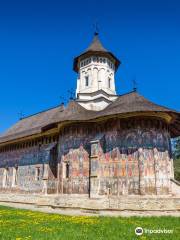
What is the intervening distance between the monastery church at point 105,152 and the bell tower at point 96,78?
686 mm

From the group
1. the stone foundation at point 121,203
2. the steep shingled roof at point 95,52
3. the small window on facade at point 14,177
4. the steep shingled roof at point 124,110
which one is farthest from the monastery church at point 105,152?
the steep shingled roof at point 95,52

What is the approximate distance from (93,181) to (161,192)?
3910 millimetres

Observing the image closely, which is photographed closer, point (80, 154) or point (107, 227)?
point (107, 227)

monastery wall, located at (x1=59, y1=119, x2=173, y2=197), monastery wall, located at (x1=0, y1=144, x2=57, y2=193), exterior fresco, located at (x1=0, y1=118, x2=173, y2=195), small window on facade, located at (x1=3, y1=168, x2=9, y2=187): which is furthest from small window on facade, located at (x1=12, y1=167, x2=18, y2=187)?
monastery wall, located at (x1=59, y1=119, x2=173, y2=197)

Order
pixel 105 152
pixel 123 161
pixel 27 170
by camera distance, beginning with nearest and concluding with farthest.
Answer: pixel 123 161 → pixel 105 152 → pixel 27 170

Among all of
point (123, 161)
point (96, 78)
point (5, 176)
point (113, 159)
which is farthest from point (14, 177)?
point (123, 161)

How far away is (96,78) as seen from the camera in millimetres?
23375

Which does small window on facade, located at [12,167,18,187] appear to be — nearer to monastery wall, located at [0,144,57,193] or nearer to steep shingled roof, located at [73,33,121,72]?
monastery wall, located at [0,144,57,193]

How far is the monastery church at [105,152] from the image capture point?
14391 mm

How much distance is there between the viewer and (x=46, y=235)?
23.7ft

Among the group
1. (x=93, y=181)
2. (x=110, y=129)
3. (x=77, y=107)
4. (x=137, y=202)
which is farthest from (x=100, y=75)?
(x=137, y=202)

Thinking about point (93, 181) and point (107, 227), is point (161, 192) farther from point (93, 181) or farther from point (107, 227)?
point (107, 227)

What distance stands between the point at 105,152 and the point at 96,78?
9.85m

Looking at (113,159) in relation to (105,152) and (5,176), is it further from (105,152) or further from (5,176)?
(5,176)
